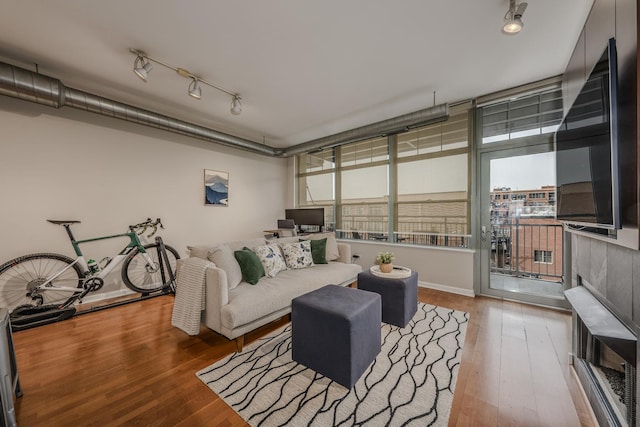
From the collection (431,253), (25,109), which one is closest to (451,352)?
(431,253)

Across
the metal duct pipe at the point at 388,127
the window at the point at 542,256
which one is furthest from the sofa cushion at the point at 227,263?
the window at the point at 542,256

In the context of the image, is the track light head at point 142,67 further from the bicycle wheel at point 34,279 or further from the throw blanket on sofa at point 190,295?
the bicycle wheel at point 34,279

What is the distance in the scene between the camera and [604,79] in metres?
1.23

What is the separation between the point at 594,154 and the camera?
1360 mm

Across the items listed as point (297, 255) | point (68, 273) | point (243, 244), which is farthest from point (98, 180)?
point (297, 255)

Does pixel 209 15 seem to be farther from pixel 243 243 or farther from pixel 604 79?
pixel 604 79

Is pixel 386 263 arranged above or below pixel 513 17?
below

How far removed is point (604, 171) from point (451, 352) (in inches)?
66.2

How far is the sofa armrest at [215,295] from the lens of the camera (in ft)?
6.73

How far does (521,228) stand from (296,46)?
3.66 metres

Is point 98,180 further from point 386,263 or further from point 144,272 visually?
point 386,263

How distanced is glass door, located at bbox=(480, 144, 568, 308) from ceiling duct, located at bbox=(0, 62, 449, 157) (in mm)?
1112

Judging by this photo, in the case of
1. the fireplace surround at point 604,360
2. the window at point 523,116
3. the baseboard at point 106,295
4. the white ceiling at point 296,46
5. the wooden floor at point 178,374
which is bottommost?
the wooden floor at point 178,374

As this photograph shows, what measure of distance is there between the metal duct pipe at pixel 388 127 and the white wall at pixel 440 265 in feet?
6.36
